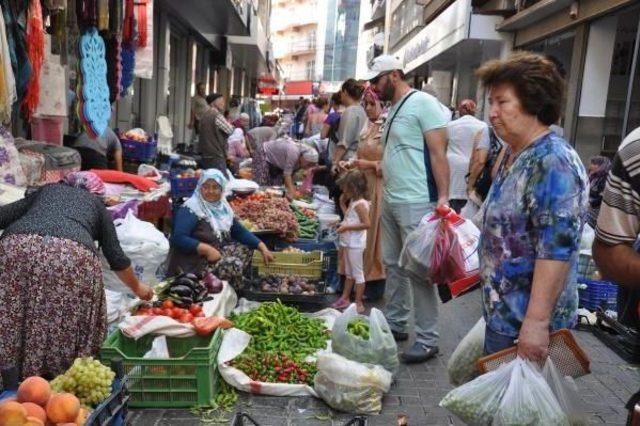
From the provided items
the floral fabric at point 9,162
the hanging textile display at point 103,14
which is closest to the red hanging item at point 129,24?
the hanging textile display at point 103,14

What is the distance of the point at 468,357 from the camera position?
2.90 meters

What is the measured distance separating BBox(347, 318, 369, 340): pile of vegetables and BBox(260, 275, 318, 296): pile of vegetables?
1.64 meters

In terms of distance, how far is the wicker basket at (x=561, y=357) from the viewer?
244 cm

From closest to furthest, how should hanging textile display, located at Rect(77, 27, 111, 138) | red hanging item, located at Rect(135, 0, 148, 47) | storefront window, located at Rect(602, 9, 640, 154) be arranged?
hanging textile display, located at Rect(77, 27, 111, 138), red hanging item, located at Rect(135, 0, 148, 47), storefront window, located at Rect(602, 9, 640, 154)

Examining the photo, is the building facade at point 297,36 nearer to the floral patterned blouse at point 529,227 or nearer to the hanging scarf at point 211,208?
the hanging scarf at point 211,208

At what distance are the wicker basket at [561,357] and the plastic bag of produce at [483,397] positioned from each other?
93mm

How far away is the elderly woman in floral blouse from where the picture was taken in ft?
7.80

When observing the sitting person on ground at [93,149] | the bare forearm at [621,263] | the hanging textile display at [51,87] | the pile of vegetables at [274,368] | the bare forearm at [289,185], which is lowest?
the pile of vegetables at [274,368]

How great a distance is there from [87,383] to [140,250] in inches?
87.8

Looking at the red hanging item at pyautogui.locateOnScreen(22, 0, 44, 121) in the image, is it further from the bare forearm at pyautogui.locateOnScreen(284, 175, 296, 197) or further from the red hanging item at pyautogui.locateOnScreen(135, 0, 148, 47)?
the bare forearm at pyautogui.locateOnScreen(284, 175, 296, 197)

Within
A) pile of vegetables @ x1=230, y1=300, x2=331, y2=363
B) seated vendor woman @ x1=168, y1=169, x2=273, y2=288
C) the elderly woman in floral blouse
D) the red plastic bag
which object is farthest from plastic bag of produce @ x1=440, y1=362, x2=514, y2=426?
A: seated vendor woman @ x1=168, y1=169, x2=273, y2=288

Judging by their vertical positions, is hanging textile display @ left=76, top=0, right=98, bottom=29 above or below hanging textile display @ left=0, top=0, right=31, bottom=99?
above

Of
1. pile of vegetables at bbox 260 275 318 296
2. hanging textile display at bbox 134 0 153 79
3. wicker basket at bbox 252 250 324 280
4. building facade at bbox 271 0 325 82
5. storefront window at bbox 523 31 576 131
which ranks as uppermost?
building facade at bbox 271 0 325 82

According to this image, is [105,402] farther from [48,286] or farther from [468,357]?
[468,357]
